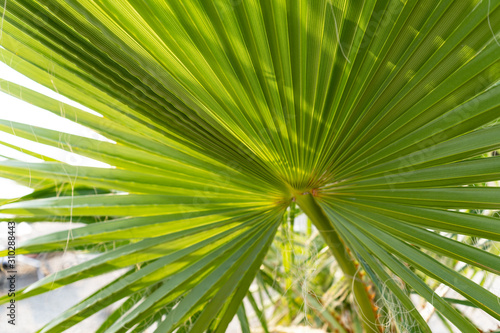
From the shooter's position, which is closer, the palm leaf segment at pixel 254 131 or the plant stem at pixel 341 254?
the palm leaf segment at pixel 254 131

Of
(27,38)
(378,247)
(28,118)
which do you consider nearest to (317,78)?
(378,247)

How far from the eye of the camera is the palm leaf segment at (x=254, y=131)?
541 millimetres

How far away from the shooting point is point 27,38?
0.61 metres

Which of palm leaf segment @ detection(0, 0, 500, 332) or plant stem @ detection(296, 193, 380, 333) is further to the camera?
plant stem @ detection(296, 193, 380, 333)

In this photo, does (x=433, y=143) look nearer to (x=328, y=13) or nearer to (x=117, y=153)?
(x=328, y=13)

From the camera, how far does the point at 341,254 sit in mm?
1016

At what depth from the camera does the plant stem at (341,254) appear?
3.12ft

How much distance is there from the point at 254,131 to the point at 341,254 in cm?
50

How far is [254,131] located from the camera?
76cm

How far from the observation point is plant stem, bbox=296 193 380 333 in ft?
3.12

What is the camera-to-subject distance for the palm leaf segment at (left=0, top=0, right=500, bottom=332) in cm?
54

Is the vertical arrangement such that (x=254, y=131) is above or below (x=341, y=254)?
above

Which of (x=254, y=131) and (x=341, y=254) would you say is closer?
(x=254, y=131)

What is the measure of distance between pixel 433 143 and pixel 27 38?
79cm
